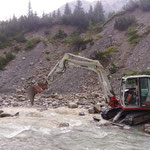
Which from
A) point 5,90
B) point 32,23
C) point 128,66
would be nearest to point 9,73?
point 5,90

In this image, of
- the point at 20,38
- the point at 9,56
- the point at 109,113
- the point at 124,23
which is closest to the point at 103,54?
the point at 124,23

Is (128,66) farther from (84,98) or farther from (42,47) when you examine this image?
(42,47)

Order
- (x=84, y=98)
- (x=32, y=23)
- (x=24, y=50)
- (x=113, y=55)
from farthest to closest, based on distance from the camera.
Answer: (x=32, y=23), (x=24, y=50), (x=113, y=55), (x=84, y=98)

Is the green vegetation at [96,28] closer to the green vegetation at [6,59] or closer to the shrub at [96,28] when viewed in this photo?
the shrub at [96,28]

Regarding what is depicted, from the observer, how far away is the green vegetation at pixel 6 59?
2530cm

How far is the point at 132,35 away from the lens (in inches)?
987

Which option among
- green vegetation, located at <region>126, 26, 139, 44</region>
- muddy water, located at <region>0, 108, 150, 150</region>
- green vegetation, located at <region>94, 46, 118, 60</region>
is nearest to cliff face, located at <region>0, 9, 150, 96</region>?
green vegetation, located at <region>126, 26, 139, 44</region>

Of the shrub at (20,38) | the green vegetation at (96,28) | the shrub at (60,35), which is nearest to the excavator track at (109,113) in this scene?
the green vegetation at (96,28)

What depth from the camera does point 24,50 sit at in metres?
29.4

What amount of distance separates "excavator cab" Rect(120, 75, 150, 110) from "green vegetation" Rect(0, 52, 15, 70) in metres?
19.4

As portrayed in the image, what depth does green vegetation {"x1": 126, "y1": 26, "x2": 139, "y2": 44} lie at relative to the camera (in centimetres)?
2357

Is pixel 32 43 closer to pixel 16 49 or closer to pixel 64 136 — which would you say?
pixel 16 49

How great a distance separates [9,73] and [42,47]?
7.84m

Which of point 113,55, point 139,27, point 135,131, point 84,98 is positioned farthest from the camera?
point 139,27
